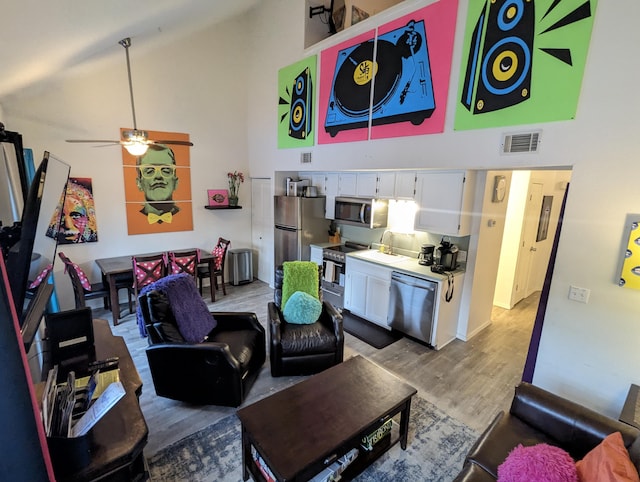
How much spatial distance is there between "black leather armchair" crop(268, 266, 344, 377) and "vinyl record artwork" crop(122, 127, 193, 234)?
317 cm

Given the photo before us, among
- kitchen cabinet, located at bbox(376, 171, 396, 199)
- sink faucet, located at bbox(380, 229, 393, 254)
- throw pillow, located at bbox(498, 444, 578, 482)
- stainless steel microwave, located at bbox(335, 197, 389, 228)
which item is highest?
kitchen cabinet, located at bbox(376, 171, 396, 199)

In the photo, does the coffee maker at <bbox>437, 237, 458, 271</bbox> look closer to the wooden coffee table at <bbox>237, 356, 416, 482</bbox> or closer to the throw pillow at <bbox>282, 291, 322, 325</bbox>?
the throw pillow at <bbox>282, 291, 322, 325</bbox>

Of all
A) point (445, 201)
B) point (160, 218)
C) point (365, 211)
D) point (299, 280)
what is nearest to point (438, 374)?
point (299, 280)

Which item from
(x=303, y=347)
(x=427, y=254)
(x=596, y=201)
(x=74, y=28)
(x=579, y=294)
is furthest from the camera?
(x=427, y=254)

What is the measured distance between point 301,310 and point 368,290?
142cm

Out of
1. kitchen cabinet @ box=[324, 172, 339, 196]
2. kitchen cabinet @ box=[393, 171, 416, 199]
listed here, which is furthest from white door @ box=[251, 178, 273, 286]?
kitchen cabinet @ box=[393, 171, 416, 199]

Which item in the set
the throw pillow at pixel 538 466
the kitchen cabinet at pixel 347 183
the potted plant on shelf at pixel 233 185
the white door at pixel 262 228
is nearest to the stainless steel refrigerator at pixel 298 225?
the white door at pixel 262 228

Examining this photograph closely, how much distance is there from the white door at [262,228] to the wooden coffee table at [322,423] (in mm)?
3610

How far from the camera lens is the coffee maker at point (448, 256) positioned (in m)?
3.85

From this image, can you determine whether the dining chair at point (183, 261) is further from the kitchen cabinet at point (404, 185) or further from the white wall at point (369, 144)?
the kitchen cabinet at point (404, 185)

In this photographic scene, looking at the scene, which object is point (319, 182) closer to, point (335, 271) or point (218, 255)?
point (335, 271)

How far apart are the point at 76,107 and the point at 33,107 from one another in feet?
1.51

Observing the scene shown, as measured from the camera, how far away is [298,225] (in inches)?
198

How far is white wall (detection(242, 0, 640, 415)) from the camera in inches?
87.7
